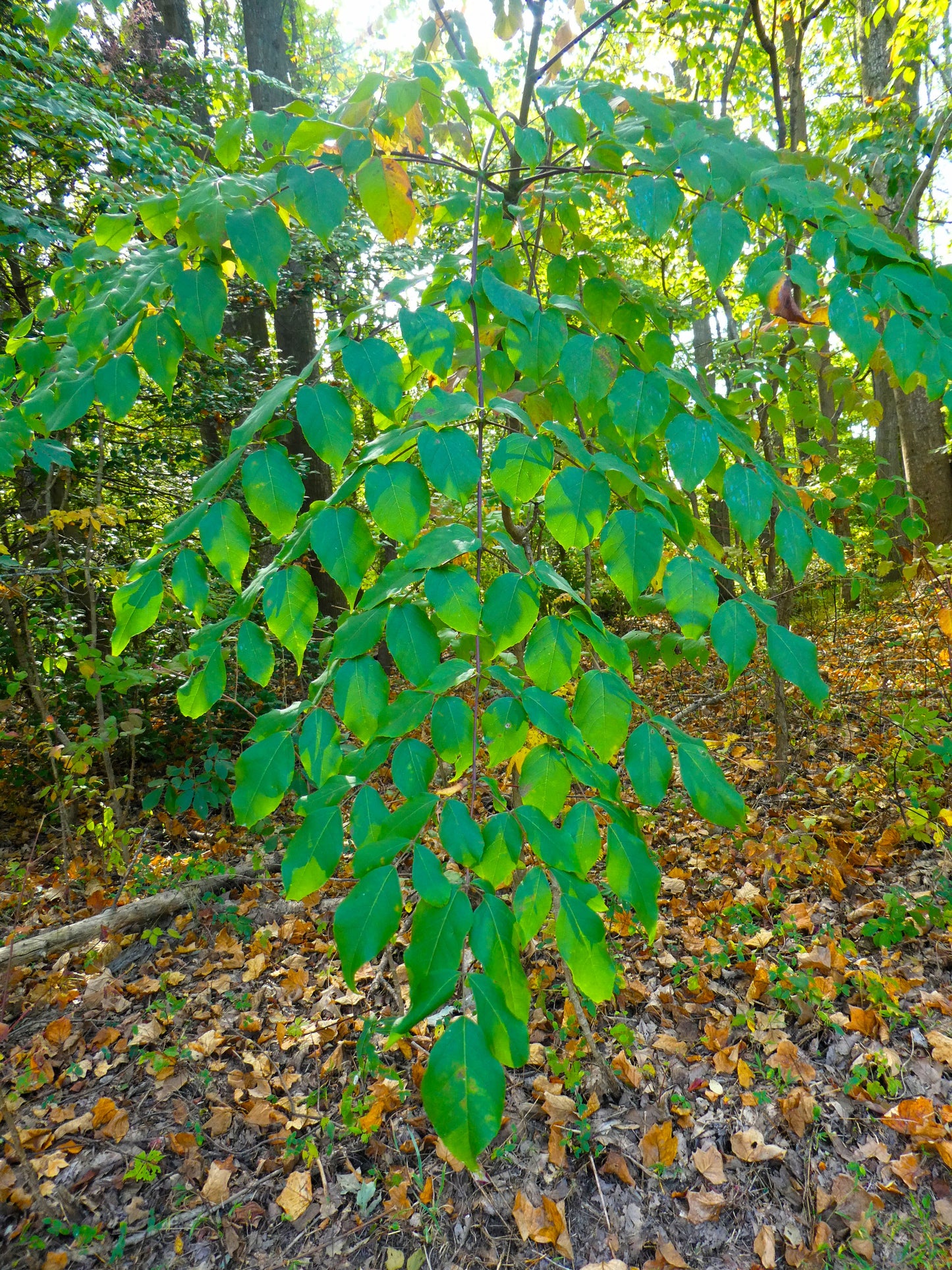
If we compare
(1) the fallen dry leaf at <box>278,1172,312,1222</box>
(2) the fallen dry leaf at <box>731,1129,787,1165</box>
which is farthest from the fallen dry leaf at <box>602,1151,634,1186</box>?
(1) the fallen dry leaf at <box>278,1172,312,1222</box>

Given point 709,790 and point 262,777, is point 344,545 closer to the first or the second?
point 262,777

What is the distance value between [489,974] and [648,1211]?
1.83 meters

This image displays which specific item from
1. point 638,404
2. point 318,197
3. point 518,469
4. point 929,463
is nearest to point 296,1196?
point 518,469

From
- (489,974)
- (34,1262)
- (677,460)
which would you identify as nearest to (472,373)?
(677,460)

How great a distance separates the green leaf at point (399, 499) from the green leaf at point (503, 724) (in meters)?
0.23

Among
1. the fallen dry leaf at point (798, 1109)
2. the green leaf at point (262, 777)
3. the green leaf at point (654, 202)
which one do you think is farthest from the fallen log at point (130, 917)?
the green leaf at point (654, 202)

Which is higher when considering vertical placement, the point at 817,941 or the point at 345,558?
the point at 345,558

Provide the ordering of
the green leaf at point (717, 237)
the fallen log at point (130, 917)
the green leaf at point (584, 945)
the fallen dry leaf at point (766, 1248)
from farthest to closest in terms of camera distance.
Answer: the fallen log at point (130, 917)
the fallen dry leaf at point (766, 1248)
the green leaf at point (717, 237)
the green leaf at point (584, 945)

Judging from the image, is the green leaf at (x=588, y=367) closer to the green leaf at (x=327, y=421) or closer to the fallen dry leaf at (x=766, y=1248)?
the green leaf at (x=327, y=421)

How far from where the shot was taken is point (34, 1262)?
1780 millimetres

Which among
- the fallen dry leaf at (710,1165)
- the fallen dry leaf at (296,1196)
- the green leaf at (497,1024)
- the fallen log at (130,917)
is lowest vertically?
the fallen dry leaf at (710,1165)

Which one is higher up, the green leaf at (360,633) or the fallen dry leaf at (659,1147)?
the green leaf at (360,633)

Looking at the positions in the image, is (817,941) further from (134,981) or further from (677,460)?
(134,981)

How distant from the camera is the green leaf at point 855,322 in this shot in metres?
0.89
